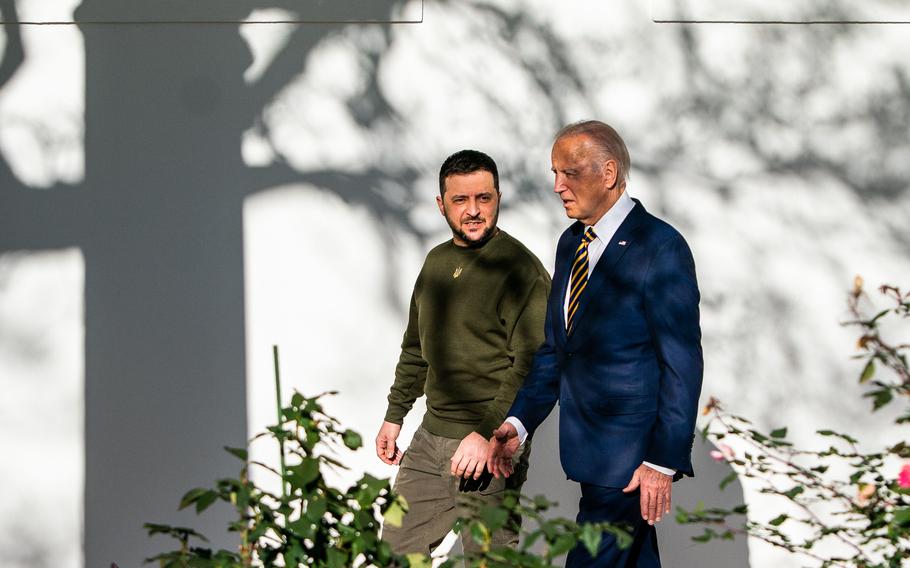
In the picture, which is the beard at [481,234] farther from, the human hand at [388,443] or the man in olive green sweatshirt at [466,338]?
the human hand at [388,443]

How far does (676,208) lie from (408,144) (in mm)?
1123

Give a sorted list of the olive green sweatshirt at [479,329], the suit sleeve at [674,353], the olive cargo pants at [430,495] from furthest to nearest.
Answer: the olive cargo pants at [430,495]
the olive green sweatshirt at [479,329]
the suit sleeve at [674,353]

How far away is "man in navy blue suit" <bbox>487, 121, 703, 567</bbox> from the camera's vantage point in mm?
3355

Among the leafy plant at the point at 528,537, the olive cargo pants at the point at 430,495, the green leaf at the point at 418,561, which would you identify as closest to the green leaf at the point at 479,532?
the leafy plant at the point at 528,537

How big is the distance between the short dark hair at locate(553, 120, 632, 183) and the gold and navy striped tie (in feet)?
0.65

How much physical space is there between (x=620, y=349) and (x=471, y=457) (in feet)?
2.04

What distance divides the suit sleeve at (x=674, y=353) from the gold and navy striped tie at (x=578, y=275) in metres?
0.23

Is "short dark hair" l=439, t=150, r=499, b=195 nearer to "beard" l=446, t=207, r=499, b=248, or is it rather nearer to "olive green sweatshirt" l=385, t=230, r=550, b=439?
"beard" l=446, t=207, r=499, b=248

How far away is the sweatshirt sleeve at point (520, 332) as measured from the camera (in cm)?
400

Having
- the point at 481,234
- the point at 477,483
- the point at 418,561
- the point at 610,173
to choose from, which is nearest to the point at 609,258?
the point at 610,173

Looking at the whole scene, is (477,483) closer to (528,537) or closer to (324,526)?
(324,526)

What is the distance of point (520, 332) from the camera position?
407 centimetres

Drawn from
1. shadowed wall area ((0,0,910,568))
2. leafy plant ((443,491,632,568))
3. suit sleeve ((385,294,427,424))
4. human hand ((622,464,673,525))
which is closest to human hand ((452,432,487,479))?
human hand ((622,464,673,525))

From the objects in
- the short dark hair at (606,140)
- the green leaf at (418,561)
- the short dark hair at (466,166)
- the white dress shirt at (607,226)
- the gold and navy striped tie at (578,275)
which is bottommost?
the green leaf at (418,561)
